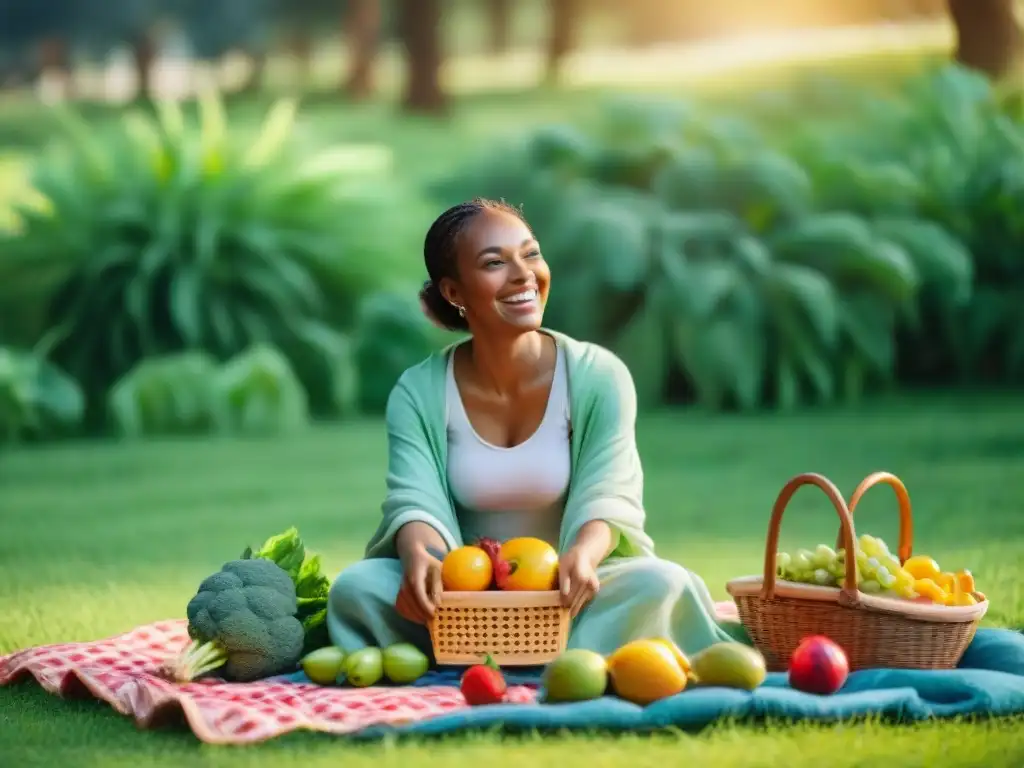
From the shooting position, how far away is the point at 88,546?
7254 mm

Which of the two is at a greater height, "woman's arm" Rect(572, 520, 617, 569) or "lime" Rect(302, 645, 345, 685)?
"woman's arm" Rect(572, 520, 617, 569)

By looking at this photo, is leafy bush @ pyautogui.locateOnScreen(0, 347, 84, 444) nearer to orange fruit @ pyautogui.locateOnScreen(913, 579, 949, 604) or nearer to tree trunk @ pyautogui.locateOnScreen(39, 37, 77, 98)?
tree trunk @ pyautogui.locateOnScreen(39, 37, 77, 98)

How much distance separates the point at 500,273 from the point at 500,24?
14.9 meters

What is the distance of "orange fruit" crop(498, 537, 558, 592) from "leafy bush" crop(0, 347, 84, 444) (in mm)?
7573

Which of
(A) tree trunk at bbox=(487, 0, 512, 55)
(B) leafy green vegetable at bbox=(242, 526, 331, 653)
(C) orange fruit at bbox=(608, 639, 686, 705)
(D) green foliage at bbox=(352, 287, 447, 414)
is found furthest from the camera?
(A) tree trunk at bbox=(487, 0, 512, 55)

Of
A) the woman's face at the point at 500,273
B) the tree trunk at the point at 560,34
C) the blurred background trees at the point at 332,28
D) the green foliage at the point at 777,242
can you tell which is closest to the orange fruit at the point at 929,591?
the woman's face at the point at 500,273

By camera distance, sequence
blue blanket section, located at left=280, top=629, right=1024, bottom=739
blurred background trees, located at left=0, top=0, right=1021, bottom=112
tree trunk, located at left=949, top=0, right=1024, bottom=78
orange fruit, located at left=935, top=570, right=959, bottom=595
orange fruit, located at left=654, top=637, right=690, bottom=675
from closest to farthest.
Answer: blue blanket section, located at left=280, top=629, right=1024, bottom=739, orange fruit, located at left=654, top=637, right=690, bottom=675, orange fruit, located at left=935, top=570, right=959, bottom=595, tree trunk, located at left=949, top=0, right=1024, bottom=78, blurred background trees, located at left=0, top=0, right=1021, bottom=112

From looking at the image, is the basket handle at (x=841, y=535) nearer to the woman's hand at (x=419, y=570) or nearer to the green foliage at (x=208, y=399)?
the woman's hand at (x=419, y=570)

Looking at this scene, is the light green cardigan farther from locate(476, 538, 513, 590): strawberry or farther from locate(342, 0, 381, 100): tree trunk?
locate(342, 0, 381, 100): tree trunk

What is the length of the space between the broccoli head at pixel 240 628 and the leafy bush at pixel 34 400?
7.06 m

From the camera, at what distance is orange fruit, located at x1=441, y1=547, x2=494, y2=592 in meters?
4.21

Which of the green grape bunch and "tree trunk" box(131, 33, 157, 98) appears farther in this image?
"tree trunk" box(131, 33, 157, 98)

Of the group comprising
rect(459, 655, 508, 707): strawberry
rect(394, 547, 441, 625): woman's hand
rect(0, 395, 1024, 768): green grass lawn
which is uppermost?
rect(394, 547, 441, 625): woman's hand

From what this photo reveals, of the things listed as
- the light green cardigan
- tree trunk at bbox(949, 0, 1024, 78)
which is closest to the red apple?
the light green cardigan
